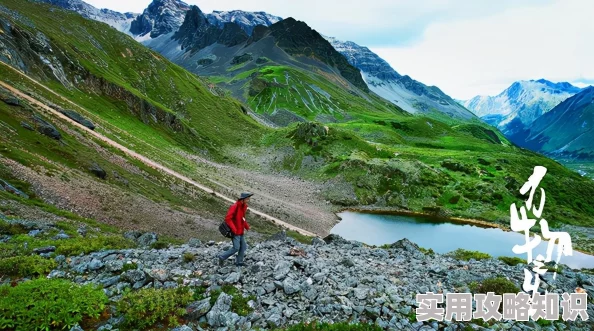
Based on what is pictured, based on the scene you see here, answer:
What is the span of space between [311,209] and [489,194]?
5262cm

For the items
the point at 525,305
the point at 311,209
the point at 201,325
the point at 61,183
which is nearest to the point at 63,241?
the point at 201,325

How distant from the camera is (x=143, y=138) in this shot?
7950 cm

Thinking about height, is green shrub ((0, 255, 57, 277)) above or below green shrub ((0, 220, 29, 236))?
above

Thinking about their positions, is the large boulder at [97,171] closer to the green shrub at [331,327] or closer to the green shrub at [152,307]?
the green shrub at [152,307]

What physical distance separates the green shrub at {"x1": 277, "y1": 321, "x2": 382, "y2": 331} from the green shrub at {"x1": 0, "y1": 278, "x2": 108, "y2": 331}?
7.79m

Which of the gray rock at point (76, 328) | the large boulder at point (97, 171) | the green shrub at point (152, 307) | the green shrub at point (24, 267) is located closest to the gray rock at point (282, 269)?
the green shrub at point (152, 307)

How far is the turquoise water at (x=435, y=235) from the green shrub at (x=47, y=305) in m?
55.7

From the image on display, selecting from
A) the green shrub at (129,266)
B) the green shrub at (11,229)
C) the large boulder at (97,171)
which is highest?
the green shrub at (129,266)

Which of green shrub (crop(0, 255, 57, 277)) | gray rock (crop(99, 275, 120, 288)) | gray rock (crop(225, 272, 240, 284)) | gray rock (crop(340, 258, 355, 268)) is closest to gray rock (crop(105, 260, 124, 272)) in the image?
gray rock (crop(99, 275, 120, 288))

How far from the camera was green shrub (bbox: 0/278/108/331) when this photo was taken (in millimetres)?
11312

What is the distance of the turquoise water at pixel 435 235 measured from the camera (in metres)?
64.6

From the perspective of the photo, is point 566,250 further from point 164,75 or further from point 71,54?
point 164,75

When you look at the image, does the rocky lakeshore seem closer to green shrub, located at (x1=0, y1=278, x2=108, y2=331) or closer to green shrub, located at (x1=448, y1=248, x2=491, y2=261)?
green shrub, located at (x1=0, y1=278, x2=108, y2=331)

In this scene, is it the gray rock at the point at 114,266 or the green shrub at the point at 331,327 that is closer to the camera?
the green shrub at the point at 331,327
